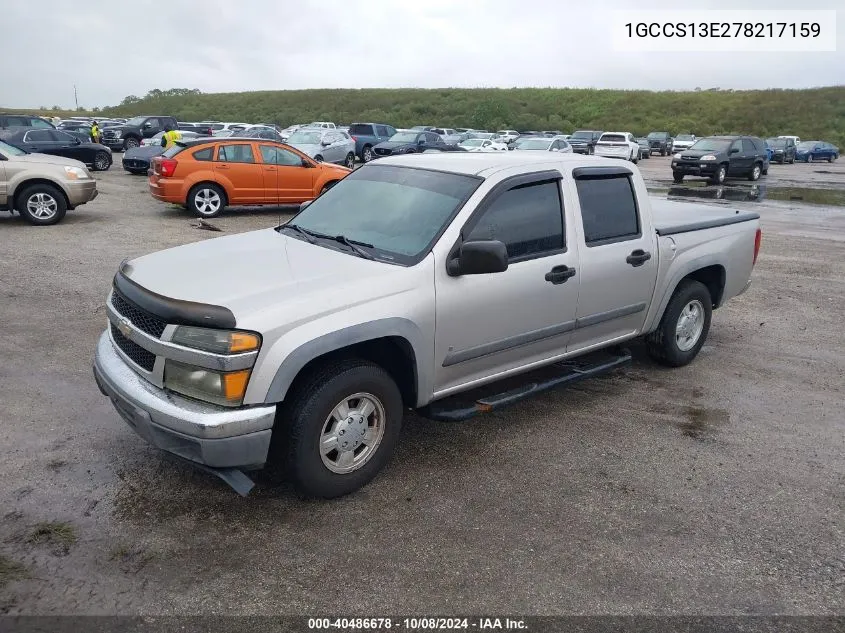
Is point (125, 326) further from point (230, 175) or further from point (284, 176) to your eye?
point (284, 176)

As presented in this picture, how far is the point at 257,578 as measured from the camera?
10.4 feet

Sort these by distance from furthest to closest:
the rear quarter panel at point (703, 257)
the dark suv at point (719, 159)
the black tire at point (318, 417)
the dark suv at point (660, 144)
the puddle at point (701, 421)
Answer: the dark suv at point (660, 144) → the dark suv at point (719, 159) → the rear quarter panel at point (703, 257) → the puddle at point (701, 421) → the black tire at point (318, 417)

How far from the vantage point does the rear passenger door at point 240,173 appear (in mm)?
13681

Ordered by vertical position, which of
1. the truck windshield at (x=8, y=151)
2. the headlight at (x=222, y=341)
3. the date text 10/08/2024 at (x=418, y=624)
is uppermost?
the truck windshield at (x=8, y=151)

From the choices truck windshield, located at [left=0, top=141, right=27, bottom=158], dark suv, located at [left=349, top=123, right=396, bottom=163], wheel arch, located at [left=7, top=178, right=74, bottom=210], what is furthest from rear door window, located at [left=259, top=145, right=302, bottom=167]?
dark suv, located at [left=349, top=123, right=396, bottom=163]

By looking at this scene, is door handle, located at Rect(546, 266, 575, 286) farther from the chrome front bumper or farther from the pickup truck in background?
the pickup truck in background

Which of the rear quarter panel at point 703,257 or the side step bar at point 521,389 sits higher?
the rear quarter panel at point 703,257

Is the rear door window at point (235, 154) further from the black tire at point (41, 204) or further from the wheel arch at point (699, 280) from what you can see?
the wheel arch at point (699, 280)

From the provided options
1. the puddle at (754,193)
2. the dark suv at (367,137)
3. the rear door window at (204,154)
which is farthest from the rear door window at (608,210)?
the dark suv at (367,137)

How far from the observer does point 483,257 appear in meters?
3.82

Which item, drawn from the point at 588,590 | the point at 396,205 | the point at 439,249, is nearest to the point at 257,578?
the point at 588,590

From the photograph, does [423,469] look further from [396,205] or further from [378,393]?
[396,205]

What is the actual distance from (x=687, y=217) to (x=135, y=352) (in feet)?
15.5

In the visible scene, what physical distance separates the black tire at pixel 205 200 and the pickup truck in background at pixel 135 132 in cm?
1981
